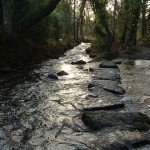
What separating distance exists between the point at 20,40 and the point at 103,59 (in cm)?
592

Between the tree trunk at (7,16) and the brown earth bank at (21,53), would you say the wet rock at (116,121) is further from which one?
the tree trunk at (7,16)

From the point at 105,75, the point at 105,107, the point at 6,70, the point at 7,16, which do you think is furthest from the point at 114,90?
the point at 7,16

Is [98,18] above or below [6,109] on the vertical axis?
above

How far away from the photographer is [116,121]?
311 inches

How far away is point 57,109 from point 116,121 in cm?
213

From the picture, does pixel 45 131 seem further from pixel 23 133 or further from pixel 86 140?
pixel 86 140

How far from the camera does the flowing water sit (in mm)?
6969

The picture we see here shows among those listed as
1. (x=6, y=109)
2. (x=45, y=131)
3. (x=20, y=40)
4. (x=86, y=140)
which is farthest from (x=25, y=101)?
(x=20, y=40)

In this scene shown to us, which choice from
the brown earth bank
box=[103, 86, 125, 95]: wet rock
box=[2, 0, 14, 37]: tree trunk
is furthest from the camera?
box=[2, 0, 14, 37]: tree trunk

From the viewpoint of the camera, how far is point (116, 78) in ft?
45.8

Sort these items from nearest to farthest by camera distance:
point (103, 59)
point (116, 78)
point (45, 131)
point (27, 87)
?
point (45, 131) → point (27, 87) → point (116, 78) → point (103, 59)

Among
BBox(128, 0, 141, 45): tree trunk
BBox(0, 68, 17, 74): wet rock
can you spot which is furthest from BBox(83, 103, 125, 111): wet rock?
BBox(128, 0, 141, 45): tree trunk

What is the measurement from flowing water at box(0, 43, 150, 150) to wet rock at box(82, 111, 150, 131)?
19 cm

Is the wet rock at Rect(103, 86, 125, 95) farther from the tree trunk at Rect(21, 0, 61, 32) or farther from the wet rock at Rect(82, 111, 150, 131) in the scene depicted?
the tree trunk at Rect(21, 0, 61, 32)
